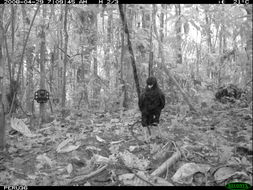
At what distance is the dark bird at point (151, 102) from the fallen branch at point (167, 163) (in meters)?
1.31

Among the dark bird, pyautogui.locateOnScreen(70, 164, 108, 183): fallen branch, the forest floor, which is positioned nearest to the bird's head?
the dark bird

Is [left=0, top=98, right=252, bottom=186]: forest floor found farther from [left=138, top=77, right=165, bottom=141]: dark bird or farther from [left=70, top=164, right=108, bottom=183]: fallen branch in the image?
[left=138, top=77, right=165, bottom=141]: dark bird

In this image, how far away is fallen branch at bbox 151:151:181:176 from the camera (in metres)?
4.76

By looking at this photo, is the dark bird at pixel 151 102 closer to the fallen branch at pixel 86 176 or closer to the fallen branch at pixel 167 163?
the fallen branch at pixel 167 163

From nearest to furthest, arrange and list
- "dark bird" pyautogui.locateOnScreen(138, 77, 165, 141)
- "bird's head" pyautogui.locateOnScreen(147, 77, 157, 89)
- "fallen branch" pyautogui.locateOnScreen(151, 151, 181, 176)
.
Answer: "fallen branch" pyautogui.locateOnScreen(151, 151, 181, 176)
"bird's head" pyautogui.locateOnScreen(147, 77, 157, 89)
"dark bird" pyautogui.locateOnScreen(138, 77, 165, 141)

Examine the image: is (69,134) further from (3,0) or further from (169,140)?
(3,0)

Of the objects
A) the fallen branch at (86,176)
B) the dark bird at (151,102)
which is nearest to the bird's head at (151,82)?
the dark bird at (151,102)

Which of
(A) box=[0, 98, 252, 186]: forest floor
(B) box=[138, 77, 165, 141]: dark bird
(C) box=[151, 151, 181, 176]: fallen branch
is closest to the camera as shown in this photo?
(A) box=[0, 98, 252, 186]: forest floor

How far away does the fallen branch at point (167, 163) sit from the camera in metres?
4.76

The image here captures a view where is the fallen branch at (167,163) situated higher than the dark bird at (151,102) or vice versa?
the dark bird at (151,102)

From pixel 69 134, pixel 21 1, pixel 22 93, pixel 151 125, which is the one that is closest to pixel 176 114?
pixel 151 125

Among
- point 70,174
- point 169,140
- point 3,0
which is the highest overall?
point 3,0

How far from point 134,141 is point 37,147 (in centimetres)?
250

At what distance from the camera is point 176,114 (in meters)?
8.63
